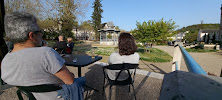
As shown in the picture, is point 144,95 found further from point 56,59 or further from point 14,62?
point 14,62

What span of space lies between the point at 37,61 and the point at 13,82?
1.29 ft

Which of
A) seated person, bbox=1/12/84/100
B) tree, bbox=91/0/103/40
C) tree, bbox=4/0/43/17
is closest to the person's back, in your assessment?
seated person, bbox=1/12/84/100

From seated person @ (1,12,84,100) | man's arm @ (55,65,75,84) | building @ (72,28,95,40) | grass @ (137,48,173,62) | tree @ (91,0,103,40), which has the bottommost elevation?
grass @ (137,48,173,62)

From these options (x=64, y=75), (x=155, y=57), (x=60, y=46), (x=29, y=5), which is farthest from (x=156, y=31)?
(x=29, y=5)

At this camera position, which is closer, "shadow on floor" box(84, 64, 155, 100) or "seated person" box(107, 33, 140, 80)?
"seated person" box(107, 33, 140, 80)

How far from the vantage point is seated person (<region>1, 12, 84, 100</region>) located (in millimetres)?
1300

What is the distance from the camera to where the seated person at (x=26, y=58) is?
1.30 meters

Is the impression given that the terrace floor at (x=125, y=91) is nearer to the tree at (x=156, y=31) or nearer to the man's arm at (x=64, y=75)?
the man's arm at (x=64, y=75)

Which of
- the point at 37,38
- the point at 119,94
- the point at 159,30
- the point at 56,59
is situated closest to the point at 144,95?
the point at 119,94

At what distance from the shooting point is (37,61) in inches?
51.2

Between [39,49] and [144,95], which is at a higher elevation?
[39,49]

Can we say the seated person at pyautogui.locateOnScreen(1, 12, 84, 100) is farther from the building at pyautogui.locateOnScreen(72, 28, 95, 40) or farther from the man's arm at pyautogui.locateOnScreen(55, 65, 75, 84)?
the building at pyautogui.locateOnScreen(72, 28, 95, 40)

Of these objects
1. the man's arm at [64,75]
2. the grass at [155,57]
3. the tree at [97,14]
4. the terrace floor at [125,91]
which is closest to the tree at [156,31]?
the grass at [155,57]

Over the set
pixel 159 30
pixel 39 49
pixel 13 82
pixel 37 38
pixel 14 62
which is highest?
pixel 159 30
